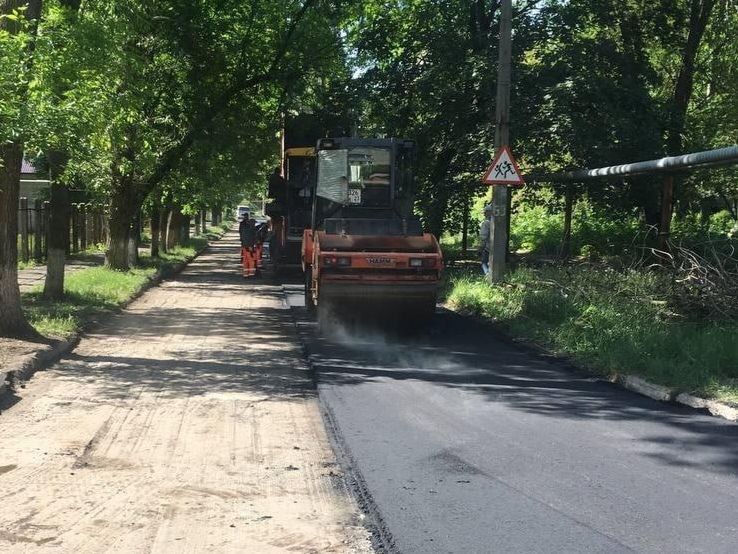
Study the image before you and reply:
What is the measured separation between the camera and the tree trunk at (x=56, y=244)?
593 inches

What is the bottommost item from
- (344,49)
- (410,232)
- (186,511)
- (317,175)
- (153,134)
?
(186,511)

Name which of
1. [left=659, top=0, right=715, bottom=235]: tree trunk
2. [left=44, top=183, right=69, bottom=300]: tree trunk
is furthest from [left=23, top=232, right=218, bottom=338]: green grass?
[left=659, top=0, right=715, bottom=235]: tree trunk

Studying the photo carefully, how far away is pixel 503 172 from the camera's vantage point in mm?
14234

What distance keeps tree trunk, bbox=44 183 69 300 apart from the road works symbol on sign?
25.9 ft

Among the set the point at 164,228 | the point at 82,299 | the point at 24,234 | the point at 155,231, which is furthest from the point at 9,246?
the point at 164,228

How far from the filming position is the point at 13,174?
1090cm

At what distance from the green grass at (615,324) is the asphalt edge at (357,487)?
360 cm

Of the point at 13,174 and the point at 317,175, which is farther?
the point at 317,175

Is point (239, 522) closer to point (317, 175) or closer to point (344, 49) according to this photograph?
point (317, 175)

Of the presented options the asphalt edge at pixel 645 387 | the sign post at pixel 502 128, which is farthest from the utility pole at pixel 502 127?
the asphalt edge at pixel 645 387

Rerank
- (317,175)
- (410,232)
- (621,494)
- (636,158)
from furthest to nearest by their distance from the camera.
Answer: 1. (636,158)
2. (317,175)
3. (410,232)
4. (621,494)

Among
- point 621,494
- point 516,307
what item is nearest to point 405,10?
point 516,307

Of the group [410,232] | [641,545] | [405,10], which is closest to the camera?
[641,545]

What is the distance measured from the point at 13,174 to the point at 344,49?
49.5 feet
